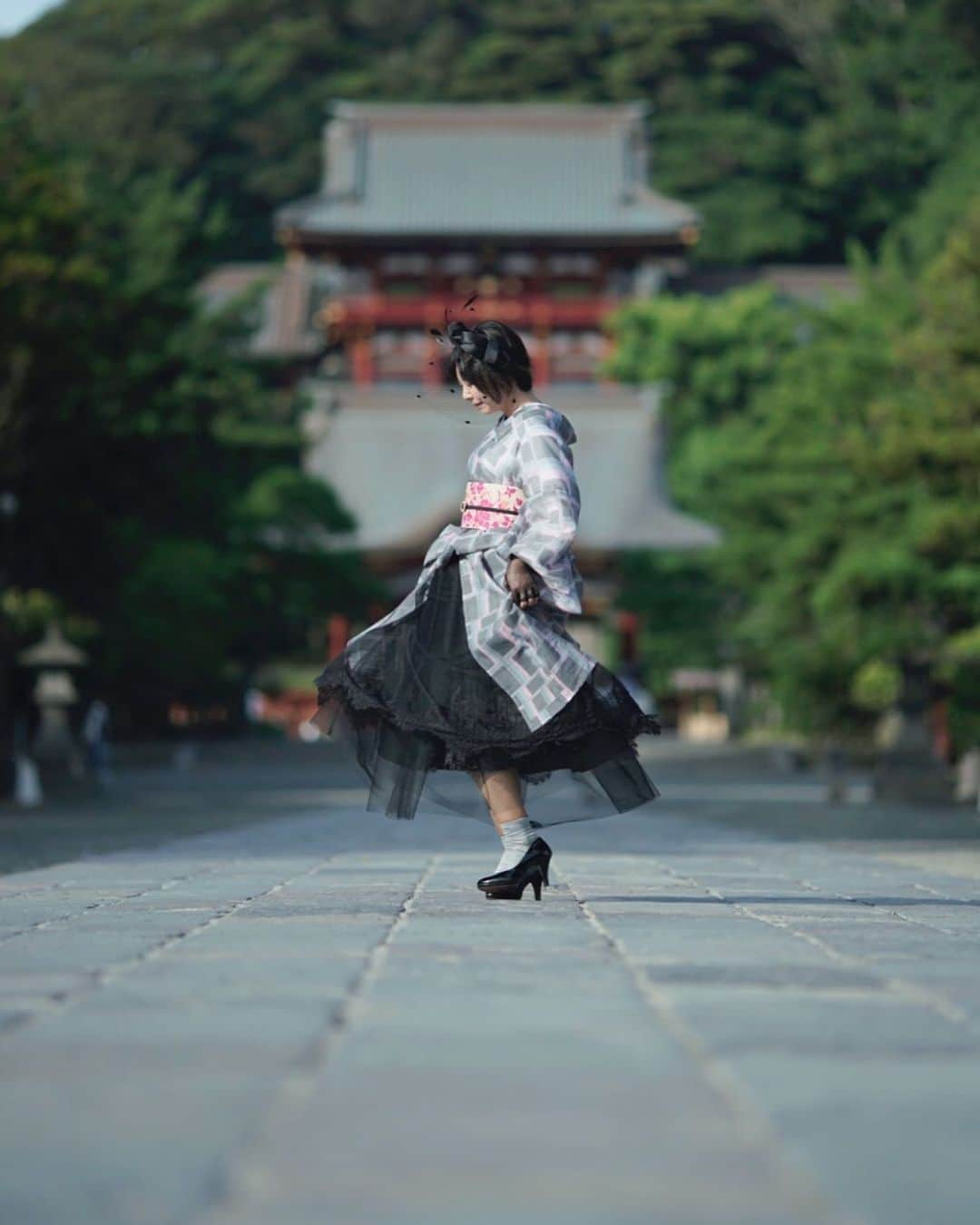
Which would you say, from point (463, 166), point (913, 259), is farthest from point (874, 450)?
point (463, 166)

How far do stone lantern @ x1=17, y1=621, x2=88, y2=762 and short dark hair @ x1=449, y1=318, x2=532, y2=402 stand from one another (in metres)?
21.5

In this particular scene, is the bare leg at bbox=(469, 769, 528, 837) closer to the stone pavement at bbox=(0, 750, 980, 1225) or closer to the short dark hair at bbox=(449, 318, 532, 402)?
the stone pavement at bbox=(0, 750, 980, 1225)

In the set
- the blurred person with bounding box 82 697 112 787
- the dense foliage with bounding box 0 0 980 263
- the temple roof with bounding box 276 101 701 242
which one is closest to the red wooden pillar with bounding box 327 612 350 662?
the temple roof with bounding box 276 101 701 242

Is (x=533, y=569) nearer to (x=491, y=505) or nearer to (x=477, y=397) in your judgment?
(x=491, y=505)

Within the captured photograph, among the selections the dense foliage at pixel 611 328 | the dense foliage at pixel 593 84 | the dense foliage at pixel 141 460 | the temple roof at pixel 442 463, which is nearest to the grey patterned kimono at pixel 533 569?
the dense foliage at pixel 611 328

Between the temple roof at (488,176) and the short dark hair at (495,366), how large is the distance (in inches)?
1713

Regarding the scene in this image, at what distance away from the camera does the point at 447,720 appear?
6.90 metres

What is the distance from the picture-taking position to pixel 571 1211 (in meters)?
2.61

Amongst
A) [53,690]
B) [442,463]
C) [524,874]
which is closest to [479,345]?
[524,874]

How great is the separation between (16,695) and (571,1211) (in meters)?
28.8

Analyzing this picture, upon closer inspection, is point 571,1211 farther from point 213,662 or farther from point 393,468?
point 393,468

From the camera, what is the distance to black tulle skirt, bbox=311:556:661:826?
22.6 feet

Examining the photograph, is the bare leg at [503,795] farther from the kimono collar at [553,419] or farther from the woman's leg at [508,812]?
the kimono collar at [553,419]

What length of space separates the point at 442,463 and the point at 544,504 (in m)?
44.1
